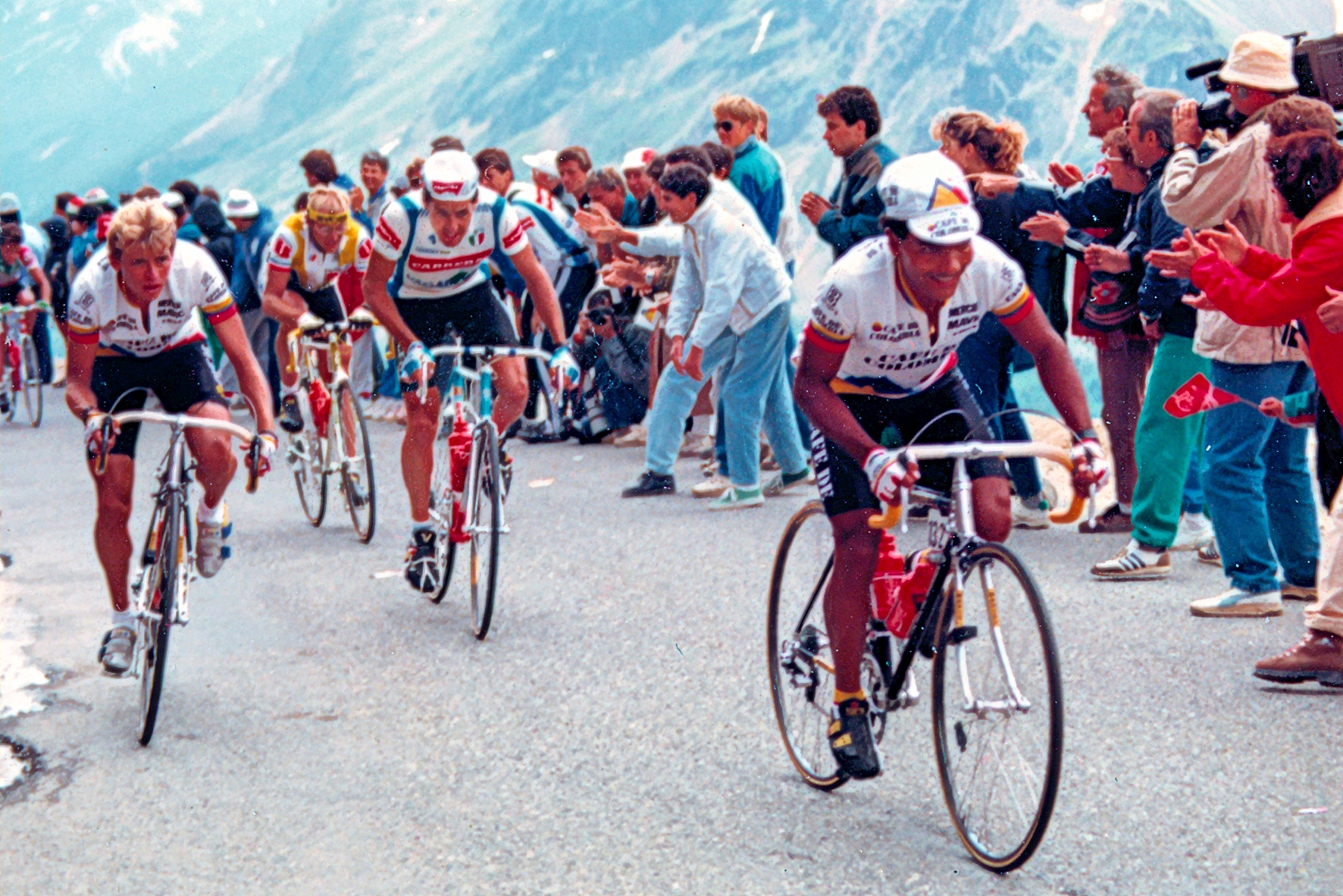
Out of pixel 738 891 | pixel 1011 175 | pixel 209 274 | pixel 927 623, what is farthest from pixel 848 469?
pixel 1011 175

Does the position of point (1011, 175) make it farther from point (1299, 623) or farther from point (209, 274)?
point (209, 274)

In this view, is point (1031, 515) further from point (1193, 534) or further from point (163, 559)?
point (163, 559)

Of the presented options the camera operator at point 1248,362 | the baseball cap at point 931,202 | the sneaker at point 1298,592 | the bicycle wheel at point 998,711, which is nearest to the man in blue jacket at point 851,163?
the camera operator at point 1248,362

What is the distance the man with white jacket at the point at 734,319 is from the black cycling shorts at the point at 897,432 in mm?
4592

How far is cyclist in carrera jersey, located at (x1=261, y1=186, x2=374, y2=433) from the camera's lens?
10.4 m

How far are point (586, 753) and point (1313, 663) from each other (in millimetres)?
2584

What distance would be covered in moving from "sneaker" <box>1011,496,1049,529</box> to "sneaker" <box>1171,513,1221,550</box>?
849 mm

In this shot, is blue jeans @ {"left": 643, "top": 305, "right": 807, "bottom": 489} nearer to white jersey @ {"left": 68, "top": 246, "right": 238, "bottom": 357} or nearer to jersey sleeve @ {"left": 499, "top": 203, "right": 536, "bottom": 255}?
jersey sleeve @ {"left": 499, "top": 203, "right": 536, "bottom": 255}

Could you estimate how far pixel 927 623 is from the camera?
4.32 meters

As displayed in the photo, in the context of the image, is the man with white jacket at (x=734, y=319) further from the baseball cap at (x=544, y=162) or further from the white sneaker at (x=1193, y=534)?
the baseball cap at (x=544, y=162)

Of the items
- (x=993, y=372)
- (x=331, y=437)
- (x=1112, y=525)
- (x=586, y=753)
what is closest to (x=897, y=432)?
(x=586, y=753)

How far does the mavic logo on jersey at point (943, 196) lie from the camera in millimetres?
4078

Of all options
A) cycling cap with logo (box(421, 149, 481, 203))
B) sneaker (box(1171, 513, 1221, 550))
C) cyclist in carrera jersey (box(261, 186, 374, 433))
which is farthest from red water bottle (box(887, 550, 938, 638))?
cyclist in carrera jersey (box(261, 186, 374, 433))

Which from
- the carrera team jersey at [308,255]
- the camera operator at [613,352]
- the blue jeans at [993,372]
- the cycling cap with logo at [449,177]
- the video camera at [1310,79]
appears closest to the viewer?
the video camera at [1310,79]
